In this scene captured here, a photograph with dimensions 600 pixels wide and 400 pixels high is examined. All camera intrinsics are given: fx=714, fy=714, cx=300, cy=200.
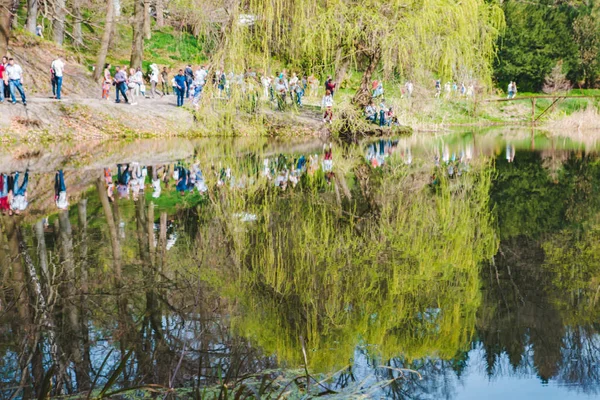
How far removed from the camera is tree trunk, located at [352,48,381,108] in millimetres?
26516

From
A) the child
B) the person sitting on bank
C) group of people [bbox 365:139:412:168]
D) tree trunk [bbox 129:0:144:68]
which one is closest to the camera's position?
group of people [bbox 365:139:412:168]

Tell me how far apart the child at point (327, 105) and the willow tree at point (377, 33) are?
64.0 inches

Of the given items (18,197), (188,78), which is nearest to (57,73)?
(188,78)

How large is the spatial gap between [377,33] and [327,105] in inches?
144

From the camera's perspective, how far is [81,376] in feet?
13.3

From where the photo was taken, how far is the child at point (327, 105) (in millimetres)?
27231

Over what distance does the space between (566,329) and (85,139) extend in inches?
905

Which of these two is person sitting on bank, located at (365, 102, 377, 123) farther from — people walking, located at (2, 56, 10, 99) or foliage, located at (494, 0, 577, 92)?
foliage, located at (494, 0, 577, 92)

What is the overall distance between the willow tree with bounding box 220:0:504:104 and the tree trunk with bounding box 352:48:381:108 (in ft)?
1.75

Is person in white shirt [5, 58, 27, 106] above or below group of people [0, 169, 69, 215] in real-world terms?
above

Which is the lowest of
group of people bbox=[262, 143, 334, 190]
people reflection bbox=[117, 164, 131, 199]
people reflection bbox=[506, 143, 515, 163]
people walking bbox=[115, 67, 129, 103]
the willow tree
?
people reflection bbox=[506, 143, 515, 163]

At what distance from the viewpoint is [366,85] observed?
2719 cm

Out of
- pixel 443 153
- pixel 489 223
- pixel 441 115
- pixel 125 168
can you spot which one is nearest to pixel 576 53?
pixel 441 115

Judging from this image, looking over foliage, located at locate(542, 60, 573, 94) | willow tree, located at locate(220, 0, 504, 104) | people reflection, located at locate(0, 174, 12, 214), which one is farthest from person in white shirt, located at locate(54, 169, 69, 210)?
foliage, located at locate(542, 60, 573, 94)
